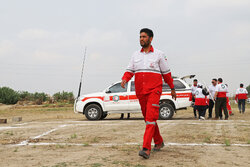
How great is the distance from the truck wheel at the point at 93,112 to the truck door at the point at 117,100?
1.27ft

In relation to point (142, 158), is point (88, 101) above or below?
above

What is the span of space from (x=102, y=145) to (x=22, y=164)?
1796mm

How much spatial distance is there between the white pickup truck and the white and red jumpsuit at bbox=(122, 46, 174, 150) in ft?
27.3

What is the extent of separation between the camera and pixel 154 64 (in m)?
4.74

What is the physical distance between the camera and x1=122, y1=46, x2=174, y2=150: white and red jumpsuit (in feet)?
15.1

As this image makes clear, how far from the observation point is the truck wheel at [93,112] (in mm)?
13492

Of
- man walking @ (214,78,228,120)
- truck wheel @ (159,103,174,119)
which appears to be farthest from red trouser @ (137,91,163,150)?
man walking @ (214,78,228,120)

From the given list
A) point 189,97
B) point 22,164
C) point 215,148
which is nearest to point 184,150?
point 215,148

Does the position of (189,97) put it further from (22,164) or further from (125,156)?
(22,164)

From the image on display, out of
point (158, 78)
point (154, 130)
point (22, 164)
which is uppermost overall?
point (158, 78)

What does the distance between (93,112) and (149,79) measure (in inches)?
359

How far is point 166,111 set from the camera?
42.4ft

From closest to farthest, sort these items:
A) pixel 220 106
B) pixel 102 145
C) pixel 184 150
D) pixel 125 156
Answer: pixel 125 156, pixel 184 150, pixel 102 145, pixel 220 106

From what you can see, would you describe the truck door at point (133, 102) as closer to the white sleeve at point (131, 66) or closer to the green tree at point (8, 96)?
the white sleeve at point (131, 66)
